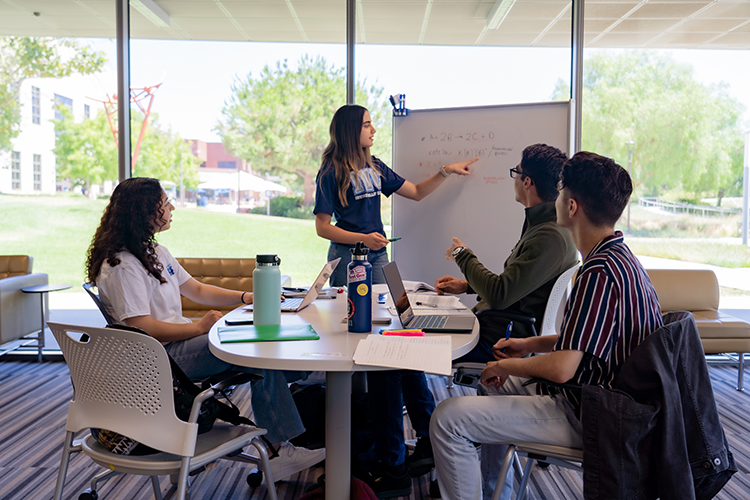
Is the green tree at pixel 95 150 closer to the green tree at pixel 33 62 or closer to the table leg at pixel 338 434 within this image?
the green tree at pixel 33 62

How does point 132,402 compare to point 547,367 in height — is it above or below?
below

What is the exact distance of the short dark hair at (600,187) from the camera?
54.7 inches

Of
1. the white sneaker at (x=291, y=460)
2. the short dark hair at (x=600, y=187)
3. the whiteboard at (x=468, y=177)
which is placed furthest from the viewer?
the whiteboard at (x=468, y=177)

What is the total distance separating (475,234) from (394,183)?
0.70 metres

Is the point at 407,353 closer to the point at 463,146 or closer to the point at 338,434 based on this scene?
the point at 338,434

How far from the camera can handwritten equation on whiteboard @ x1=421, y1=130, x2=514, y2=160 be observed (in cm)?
335

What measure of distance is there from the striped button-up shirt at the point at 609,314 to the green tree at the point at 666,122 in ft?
9.56

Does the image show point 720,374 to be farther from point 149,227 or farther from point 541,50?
point 149,227

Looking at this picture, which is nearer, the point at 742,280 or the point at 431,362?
the point at 431,362

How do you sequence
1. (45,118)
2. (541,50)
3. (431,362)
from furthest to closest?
1. (45,118)
2. (541,50)
3. (431,362)

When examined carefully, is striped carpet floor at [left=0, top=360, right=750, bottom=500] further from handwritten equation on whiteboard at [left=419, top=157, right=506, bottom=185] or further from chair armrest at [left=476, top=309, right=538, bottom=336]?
handwritten equation on whiteboard at [left=419, top=157, right=506, bottom=185]

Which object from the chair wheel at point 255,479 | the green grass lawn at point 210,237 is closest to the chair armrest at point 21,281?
the green grass lawn at point 210,237

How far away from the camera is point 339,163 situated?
2.84 metres

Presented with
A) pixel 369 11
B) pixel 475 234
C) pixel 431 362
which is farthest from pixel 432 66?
pixel 431 362
